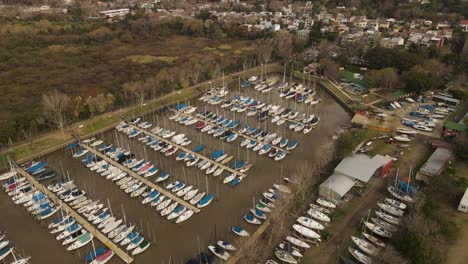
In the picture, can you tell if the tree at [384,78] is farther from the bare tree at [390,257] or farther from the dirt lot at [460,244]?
the bare tree at [390,257]

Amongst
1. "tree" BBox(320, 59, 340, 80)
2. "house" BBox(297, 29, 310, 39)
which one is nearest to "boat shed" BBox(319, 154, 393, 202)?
"tree" BBox(320, 59, 340, 80)

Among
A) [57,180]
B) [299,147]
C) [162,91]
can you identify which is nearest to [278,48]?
[162,91]

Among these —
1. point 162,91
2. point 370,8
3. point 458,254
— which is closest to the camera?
point 458,254

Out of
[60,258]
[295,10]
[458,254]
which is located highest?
[295,10]

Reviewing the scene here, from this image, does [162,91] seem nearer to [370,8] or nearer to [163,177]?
[163,177]

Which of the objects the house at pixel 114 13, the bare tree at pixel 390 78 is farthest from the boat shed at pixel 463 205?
the house at pixel 114 13

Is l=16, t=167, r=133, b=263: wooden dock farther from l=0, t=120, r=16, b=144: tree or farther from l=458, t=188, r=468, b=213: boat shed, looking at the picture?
l=458, t=188, r=468, b=213: boat shed

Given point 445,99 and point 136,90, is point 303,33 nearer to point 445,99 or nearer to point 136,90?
point 445,99
